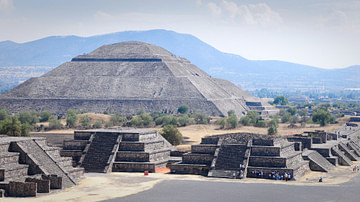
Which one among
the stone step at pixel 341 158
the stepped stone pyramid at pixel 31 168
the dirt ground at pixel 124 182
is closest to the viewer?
the stepped stone pyramid at pixel 31 168

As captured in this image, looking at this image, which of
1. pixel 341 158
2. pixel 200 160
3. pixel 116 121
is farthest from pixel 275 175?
pixel 116 121

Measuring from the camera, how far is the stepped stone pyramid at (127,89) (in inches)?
A: 6324

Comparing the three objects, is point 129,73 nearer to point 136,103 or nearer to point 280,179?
point 136,103

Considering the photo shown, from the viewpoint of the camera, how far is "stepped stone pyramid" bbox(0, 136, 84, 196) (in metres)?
48.7

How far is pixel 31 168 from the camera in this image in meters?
53.4

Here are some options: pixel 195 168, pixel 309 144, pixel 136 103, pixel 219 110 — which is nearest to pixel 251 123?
pixel 219 110

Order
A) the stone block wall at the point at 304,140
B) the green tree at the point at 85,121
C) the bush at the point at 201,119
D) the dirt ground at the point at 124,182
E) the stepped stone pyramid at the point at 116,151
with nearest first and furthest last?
1. the dirt ground at the point at 124,182
2. the stepped stone pyramid at the point at 116,151
3. the stone block wall at the point at 304,140
4. the green tree at the point at 85,121
5. the bush at the point at 201,119

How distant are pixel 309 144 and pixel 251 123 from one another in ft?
172

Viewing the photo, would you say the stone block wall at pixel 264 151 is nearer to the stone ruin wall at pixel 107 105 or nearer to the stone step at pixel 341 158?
the stone step at pixel 341 158

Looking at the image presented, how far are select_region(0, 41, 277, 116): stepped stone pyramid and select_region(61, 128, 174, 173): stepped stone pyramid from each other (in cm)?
8811

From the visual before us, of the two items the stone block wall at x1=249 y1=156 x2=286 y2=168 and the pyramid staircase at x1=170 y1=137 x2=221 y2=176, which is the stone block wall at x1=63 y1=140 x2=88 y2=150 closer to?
the pyramid staircase at x1=170 y1=137 x2=221 y2=176

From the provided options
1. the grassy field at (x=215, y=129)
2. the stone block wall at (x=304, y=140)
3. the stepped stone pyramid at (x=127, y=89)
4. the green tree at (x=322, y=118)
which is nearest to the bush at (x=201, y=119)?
the grassy field at (x=215, y=129)

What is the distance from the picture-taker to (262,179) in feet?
195

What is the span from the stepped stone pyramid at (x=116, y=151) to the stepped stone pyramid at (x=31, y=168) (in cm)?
627
